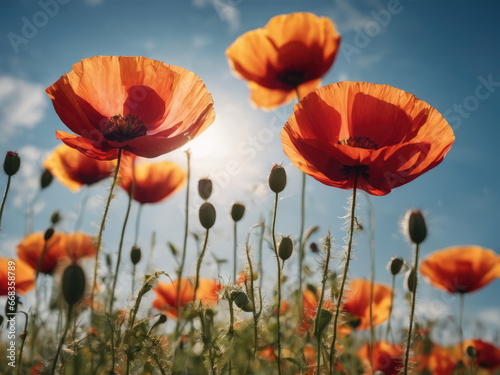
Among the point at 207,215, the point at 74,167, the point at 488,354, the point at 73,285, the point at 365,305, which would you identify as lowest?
the point at 488,354

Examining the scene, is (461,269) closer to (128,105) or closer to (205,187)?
(205,187)

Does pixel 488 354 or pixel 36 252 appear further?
pixel 488 354

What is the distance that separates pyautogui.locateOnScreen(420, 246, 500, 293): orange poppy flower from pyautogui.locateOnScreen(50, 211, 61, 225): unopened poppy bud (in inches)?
95.7

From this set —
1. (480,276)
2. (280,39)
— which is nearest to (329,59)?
(280,39)

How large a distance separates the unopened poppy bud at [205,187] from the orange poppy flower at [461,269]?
6.53 feet

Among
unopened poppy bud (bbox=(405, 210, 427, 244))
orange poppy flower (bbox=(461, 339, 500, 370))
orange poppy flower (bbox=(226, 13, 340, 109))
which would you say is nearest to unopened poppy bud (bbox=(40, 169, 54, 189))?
orange poppy flower (bbox=(226, 13, 340, 109))

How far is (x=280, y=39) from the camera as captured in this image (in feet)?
10.6

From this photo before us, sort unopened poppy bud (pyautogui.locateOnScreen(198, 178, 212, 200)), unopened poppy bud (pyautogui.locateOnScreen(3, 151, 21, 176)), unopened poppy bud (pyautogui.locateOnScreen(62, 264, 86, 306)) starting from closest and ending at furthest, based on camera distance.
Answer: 1. unopened poppy bud (pyautogui.locateOnScreen(62, 264, 86, 306))
2. unopened poppy bud (pyautogui.locateOnScreen(198, 178, 212, 200))
3. unopened poppy bud (pyautogui.locateOnScreen(3, 151, 21, 176))

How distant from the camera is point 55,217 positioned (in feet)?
9.52

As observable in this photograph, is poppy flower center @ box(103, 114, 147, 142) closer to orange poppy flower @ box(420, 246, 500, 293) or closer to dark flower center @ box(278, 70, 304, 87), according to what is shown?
dark flower center @ box(278, 70, 304, 87)

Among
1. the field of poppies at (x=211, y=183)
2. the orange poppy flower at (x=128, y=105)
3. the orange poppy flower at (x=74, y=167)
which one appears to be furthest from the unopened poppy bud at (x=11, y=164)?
the orange poppy flower at (x=74, y=167)

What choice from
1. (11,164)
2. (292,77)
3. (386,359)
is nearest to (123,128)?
(11,164)

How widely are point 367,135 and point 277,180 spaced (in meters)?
0.36

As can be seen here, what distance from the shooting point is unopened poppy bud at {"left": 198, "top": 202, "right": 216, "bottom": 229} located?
1723mm
